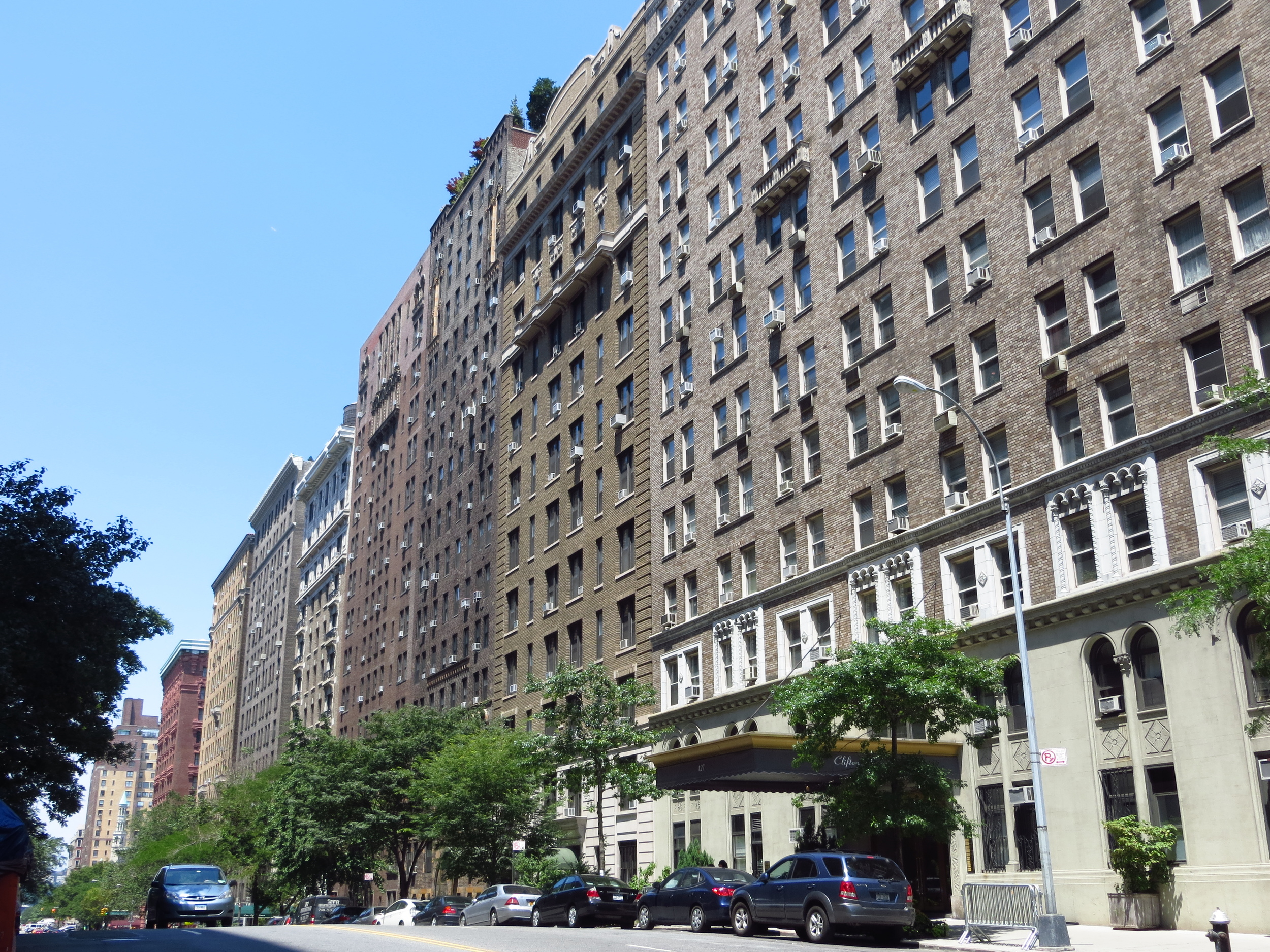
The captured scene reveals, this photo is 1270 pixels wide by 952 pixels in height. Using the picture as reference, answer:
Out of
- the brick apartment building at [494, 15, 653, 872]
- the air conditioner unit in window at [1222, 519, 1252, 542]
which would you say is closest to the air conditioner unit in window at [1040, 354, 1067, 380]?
the air conditioner unit in window at [1222, 519, 1252, 542]

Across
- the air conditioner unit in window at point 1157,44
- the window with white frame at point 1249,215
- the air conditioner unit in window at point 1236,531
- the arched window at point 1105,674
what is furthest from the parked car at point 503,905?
the air conditioner unit in window at point 1157,44

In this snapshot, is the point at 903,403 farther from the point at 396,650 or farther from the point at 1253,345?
the point at 396,650

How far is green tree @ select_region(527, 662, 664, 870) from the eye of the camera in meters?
41.5

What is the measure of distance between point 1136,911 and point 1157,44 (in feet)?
65.8

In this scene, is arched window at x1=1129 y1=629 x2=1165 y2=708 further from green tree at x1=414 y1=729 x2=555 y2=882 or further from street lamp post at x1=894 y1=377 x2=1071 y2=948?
green tree at x1=414 y1=729 x2=555 y2=882

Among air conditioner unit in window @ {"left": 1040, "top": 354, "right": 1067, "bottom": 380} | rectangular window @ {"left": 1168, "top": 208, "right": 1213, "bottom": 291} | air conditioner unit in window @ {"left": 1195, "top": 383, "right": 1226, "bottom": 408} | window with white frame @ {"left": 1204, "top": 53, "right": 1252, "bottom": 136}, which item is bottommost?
air conditioner unit in window @ {"left": 1195, "top": 383, "right": 1226, "bottom": 408}

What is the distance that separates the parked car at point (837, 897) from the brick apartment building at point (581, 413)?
2304 cm

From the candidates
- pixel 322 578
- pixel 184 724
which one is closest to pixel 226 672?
pixel 184 724

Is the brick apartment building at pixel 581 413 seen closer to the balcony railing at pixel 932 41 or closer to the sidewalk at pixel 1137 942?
the balcony railing at pixel 932 41

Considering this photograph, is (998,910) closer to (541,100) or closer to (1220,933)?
(1220,933)

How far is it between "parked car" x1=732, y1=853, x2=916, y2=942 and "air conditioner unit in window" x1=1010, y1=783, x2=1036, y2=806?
674 cm

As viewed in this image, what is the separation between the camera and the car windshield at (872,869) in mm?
23594

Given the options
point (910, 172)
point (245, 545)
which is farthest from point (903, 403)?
point (245, 545)

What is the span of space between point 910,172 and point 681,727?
21452mm
